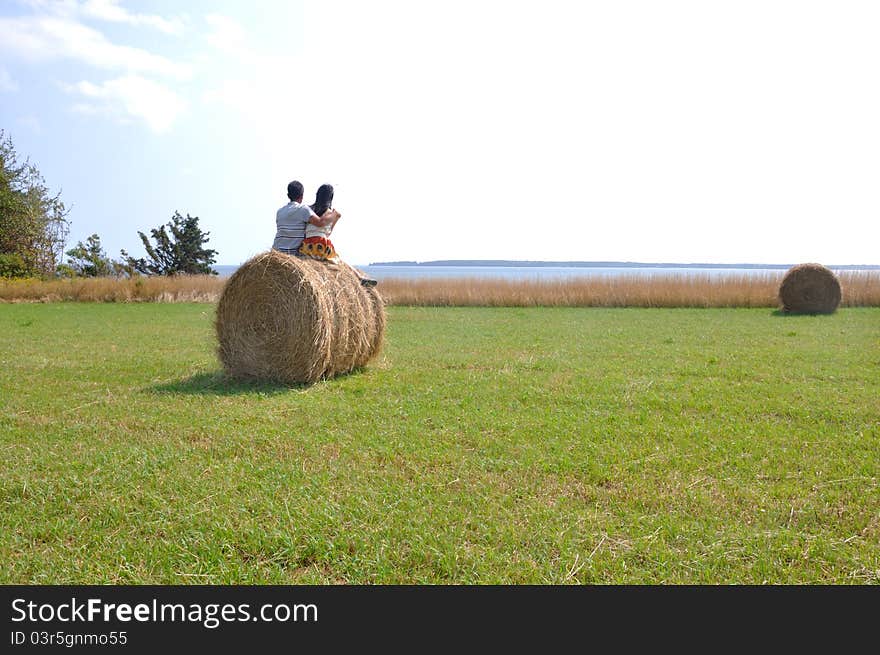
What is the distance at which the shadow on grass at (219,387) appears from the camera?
6873mm

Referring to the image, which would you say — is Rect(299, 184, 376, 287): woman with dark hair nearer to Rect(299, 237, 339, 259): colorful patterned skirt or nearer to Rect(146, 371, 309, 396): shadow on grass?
Rect(299, 237, 339, 259): colorful patterned skirt

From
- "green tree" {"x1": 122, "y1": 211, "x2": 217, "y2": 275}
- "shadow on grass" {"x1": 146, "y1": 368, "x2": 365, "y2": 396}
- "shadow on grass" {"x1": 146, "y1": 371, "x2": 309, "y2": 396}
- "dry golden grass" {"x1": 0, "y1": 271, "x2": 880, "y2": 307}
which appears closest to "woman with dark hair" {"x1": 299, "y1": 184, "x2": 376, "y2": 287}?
"shadow on grass" {"x1": 146, "y1": 368, "x2": 365, "y2": 396}

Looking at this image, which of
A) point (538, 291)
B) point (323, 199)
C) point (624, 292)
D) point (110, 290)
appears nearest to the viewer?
point (323, 199)

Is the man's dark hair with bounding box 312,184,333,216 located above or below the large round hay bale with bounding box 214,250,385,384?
above

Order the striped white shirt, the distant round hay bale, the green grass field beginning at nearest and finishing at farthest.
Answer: the green grass field, the striped white shirt, the distant round hay bale

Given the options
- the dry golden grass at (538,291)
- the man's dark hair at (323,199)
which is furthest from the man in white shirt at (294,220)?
the dry golden grass at (538,291)

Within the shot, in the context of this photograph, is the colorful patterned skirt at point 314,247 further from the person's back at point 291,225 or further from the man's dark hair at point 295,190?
the man's dark hair at point 295,190

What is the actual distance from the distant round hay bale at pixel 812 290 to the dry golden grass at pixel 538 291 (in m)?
2.72

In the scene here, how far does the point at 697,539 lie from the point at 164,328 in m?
13.4

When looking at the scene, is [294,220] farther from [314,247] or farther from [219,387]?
[219,387]

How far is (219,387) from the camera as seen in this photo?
720 centimetres

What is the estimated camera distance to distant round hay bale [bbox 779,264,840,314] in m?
19.5

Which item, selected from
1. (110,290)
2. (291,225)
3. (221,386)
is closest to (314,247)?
(291,225)

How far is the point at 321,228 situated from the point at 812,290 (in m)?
17.5
